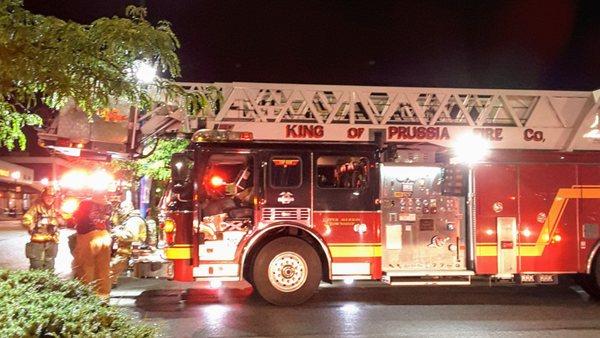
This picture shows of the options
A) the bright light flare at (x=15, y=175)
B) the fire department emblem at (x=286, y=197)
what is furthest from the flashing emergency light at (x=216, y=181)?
the bright light flare at (x=15, y=175)

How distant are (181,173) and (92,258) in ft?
6.71

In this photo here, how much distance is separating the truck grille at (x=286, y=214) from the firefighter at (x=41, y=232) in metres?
3.45

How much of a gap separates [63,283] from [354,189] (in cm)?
480

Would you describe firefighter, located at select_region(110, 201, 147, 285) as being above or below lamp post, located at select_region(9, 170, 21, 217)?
below

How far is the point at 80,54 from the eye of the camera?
3529mm

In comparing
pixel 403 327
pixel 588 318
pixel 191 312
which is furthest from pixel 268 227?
pixel 588 318

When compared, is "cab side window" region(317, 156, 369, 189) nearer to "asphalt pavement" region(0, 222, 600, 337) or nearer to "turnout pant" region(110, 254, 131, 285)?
"asphalt pavement" region(0, 222, 600, 337)

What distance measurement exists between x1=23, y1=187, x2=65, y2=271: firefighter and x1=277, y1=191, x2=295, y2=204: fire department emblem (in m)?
3.66

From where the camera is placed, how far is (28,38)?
353 centimetres

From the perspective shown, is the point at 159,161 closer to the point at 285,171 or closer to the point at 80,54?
the point at 285,171

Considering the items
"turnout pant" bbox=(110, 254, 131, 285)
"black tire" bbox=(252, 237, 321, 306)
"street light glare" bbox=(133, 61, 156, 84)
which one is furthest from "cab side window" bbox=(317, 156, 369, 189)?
"street light glare" bbox=(133, 61, 156, 84)

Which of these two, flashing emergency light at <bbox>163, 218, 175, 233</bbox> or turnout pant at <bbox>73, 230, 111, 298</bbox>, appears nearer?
turnout pant at <bbox>73, 230, 111, 298</bbox>

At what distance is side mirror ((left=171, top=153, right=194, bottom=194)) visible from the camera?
27.5 feet

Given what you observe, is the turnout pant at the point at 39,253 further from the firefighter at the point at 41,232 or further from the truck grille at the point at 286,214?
the truck grille at the point at 286,214
